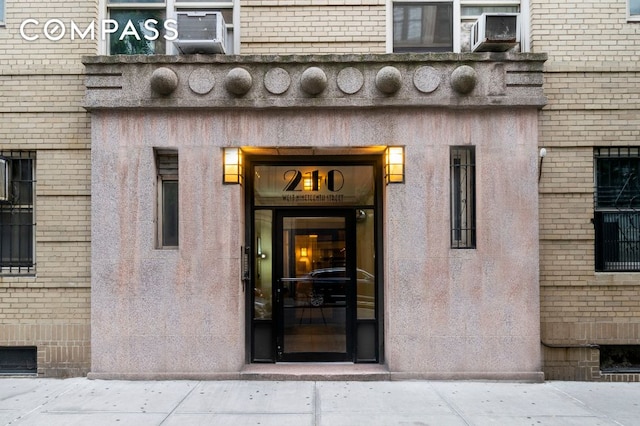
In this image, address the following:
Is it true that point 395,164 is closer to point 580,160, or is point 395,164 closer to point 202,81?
point 580,160

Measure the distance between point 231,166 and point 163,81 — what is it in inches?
60.1

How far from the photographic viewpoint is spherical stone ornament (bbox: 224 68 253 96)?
23.1 ft

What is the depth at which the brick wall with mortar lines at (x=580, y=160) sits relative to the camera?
7.25 metres

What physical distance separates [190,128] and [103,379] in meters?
3.83

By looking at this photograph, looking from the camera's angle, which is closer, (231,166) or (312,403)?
(312,403)

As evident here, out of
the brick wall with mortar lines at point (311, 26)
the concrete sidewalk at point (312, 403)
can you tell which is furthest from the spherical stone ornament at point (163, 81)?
the concrete sidewalk at point (312, 403)

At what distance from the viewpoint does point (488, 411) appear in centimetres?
588

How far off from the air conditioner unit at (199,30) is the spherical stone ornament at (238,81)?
0.55 meters

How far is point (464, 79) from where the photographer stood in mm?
7020

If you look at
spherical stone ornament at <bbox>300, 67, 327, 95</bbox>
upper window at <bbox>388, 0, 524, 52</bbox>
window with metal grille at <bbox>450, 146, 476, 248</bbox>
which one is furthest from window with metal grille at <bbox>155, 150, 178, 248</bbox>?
window with metal grille at <bbox>450, 146, 476, 248</bbox>

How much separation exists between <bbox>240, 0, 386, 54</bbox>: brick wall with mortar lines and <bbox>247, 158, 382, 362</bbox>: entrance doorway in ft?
5.87

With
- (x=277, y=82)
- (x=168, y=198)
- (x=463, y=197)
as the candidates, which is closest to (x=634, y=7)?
(x=463, y=197)

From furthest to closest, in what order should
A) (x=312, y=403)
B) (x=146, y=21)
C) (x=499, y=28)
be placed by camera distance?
(x=146, y=21) → (x=499, y=28) → (x=312, y=403)

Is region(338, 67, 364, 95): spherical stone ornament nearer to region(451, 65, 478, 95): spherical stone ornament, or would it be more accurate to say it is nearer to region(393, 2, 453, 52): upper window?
region(393, 2, 453, 52): upper window
